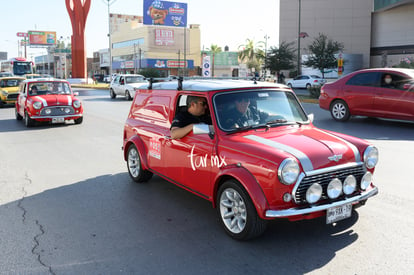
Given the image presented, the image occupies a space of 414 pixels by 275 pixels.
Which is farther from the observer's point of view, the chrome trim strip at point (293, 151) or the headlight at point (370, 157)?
the headlight at point (370, 157)

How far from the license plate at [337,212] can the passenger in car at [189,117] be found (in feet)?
5.89

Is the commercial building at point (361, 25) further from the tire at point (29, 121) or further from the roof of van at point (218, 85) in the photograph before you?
the roof of van at point (218, 85)

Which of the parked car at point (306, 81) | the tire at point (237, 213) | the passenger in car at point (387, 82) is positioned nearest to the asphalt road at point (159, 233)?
the tire at point (237, 213)

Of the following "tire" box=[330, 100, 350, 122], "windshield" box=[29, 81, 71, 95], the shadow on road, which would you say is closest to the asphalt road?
the shadow on road

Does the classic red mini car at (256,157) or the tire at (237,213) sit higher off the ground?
the classic red mini car at (256,157)

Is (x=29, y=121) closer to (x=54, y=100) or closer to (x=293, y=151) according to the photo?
(x=54, y=100)

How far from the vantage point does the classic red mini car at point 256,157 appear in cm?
395

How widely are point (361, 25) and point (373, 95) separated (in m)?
56.5

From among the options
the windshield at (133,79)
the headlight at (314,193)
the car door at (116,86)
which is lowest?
the headlight at (314,193)

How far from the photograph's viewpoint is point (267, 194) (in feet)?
13.0

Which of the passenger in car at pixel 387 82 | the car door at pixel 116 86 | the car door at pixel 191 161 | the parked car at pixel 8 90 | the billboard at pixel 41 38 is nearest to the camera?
the car door at pixel 191 161

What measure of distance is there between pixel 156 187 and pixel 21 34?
142 m

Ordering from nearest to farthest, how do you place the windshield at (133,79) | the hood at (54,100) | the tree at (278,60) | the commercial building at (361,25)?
the hood at (54,100), the windshield at (133,79), the tree at (278,60), the commercial building at (361,25)

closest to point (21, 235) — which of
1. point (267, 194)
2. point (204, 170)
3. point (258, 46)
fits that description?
point (204, 170)
